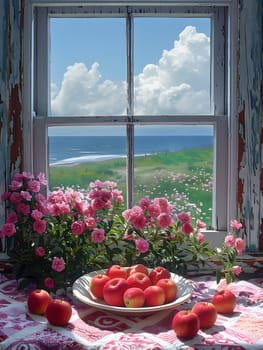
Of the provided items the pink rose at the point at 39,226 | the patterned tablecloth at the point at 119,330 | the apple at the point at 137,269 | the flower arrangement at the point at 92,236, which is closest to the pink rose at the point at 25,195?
the flower arrangement at the point at 92,236

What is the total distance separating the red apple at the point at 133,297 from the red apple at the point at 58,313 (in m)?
0.18

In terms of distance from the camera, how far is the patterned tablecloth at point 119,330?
1.34 m

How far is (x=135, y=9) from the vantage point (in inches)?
80.0

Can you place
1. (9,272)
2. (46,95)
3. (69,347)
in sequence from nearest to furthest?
1. (69,347)
2. (9,272)
3. (46,95)

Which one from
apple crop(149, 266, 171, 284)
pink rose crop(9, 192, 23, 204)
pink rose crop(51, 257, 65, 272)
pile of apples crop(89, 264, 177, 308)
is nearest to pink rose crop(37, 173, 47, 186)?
pink rose crop(9, 192, 23, 204)

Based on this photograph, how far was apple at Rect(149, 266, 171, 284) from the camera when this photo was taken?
1.64 m

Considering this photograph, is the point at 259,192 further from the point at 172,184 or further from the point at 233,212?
the point at 172,184

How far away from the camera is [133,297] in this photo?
1.51 m

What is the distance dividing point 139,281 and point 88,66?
0.96 m

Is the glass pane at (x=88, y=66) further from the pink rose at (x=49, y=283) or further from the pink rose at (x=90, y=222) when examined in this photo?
the pink rose at (x=49, y=283)

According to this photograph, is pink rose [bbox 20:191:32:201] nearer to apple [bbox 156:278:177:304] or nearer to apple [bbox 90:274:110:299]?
apple [bbox 90:274:110:299]

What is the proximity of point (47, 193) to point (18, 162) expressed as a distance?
0.19 meters

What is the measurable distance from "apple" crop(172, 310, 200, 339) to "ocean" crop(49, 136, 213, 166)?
0.86m

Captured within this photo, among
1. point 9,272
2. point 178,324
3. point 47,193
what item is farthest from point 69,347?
point 47,193
